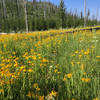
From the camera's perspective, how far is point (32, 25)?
119ft

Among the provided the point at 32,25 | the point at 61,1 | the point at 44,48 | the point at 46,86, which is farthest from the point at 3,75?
the point at 32,25

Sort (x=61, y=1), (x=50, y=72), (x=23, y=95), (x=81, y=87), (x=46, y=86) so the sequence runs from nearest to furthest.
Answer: (x=23, y=95), (x=81, y=87), (x=46, y=86), (x=50, y=72), (x=61, y=1)

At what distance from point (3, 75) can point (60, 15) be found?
94.8 ft

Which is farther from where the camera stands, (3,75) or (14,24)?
(14,24)

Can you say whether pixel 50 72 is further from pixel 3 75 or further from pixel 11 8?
pixel 11 8

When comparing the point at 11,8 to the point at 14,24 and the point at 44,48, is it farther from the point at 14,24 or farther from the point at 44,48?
the point at 44,48

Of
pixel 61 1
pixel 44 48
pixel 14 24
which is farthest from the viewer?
pixel 14 24

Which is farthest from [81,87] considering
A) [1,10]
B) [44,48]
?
[1,10]

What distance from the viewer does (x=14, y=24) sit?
35594 millimetres

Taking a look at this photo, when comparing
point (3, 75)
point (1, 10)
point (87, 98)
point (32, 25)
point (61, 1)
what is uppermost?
point (1, 10)

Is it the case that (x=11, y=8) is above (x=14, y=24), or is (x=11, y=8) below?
above

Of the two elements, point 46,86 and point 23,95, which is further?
point 46,86

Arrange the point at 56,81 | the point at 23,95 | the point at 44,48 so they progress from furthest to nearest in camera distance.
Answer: the point at 44,48 → the point at 56,81 → the point at 23,95

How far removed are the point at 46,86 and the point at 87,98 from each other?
0.67 metres
